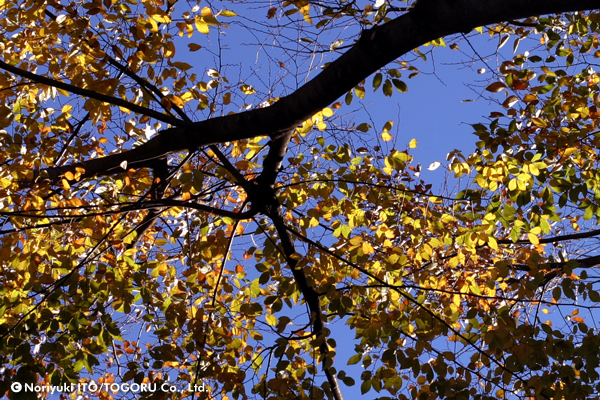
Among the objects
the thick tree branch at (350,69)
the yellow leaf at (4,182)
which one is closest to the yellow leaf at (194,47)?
the thick tree branch at (350,69)

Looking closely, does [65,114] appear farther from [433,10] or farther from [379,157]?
[433,10]

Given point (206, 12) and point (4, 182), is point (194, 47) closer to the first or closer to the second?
point (206, 12)

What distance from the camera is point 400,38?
2457 mm

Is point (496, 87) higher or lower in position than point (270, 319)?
higher

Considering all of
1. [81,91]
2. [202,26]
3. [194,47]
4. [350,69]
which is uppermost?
[194,47]

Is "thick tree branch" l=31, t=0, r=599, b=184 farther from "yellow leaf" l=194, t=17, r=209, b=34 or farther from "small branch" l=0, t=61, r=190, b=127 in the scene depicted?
"yellow leaf" l=194, t=17, r=209, b=34

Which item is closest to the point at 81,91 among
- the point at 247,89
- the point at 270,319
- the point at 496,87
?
the point at 247,89

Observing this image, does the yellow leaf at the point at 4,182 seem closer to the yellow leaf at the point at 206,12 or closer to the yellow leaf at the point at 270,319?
the yellow leaf at the point at 206,12

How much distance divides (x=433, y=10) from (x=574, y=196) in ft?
6.17

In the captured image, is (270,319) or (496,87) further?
(270,319)

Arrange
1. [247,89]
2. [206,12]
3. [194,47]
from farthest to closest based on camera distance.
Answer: [247,89]
[194,47]
[206,12]

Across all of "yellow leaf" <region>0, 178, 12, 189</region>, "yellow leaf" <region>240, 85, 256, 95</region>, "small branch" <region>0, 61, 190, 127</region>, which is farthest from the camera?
"yellow leaf" <region>240, 85, 256, 95</region>

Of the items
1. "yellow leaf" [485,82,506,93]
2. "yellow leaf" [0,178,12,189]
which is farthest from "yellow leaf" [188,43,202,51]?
"yellow leaf" [485,82,506,93]

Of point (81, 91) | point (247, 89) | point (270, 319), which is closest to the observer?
point (81, 91)
